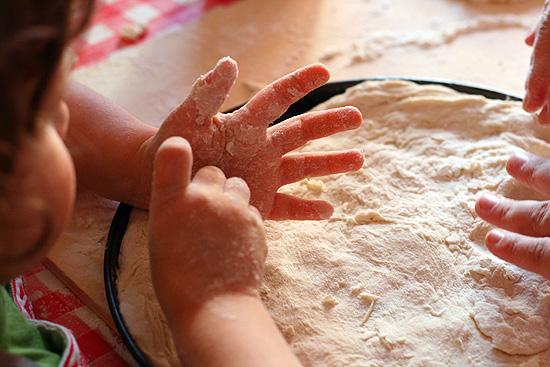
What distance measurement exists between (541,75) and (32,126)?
0.68m

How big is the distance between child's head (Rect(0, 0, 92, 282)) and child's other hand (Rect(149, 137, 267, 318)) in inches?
4.3

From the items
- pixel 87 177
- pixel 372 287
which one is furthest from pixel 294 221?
pixel 87 177

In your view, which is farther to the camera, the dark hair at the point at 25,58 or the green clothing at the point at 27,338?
the green clothing at the point at 27,338

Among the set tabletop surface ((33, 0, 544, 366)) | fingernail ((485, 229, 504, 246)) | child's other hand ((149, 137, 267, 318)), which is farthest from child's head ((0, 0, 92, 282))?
tabletop surface ((33, 0, 544, 366))

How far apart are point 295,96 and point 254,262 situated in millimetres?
226

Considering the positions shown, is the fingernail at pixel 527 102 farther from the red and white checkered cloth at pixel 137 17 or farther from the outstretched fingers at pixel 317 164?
the red and white checkered cloth at pixel 137 17

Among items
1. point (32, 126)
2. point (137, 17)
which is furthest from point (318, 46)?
point (32, 126)

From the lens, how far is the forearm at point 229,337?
0.58 m

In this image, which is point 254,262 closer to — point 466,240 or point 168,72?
point 466,240

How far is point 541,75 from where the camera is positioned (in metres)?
0.85

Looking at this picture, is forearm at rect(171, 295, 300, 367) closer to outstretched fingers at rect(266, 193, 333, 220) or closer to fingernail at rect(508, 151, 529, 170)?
outstretched fingers at rect(266, 193, 333, 220)

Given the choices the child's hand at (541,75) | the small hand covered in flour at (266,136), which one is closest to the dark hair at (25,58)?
the small hand covered in flour at (266,136)

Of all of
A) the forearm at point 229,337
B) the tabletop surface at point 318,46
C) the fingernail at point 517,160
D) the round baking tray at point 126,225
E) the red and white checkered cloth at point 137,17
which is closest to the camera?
the forearm at point 229,337

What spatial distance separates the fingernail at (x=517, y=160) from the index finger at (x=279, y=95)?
0.89ft
